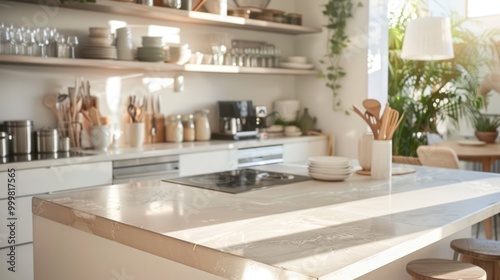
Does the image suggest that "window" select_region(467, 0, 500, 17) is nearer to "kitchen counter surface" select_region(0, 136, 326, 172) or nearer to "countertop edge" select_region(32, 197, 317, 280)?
"kitchen counter surface" select_region(0, 136, 326, 172)

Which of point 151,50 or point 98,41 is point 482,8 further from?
point 98,41

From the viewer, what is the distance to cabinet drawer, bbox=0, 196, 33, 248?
3.02 metres

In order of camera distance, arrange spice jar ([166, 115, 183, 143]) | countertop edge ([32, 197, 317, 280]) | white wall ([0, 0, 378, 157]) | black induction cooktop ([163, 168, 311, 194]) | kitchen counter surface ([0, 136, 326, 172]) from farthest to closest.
A: spice jar ([166, 115, 183, 143]) < white wall ([0, 0, 378, 157]) < kitchen counter surface ([0, 136, 326, 172]) < black induction cooktop ([163, 168, 311, 194]) < countertop edge ([32, 197, 317, 280])

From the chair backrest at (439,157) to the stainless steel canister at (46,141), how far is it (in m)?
2.87

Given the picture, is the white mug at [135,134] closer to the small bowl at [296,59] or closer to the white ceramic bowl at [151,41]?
the white ceramic bowl at [151,41]

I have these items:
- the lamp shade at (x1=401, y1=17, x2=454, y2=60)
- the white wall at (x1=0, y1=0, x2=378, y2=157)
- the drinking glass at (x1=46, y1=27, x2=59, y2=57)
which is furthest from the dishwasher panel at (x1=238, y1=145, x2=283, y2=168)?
the drinking glass at (x1=46, y1=27, x2=59, y2=57)

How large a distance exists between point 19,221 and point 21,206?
0.28ft

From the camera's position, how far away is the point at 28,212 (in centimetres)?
312

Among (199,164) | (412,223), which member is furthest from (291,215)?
(199,164)

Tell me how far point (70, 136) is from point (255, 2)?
2.29 meters

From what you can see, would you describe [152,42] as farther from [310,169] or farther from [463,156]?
[463,156]

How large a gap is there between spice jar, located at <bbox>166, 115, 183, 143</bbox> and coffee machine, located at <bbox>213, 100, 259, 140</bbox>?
425 mm

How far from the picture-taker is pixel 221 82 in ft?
16.6

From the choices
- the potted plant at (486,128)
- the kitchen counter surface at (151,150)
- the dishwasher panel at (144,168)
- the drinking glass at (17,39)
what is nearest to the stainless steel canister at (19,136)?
the kitchen counter surface at (151,150)
